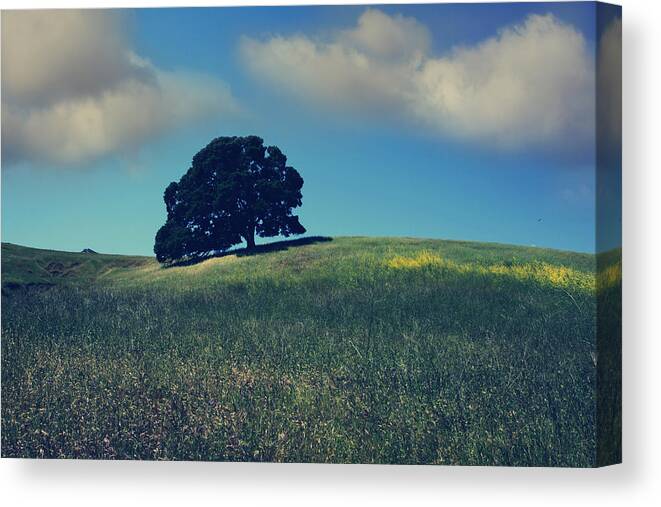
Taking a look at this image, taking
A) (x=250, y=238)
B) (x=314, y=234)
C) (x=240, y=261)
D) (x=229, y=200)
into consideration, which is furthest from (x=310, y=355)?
(x=229, y=200)

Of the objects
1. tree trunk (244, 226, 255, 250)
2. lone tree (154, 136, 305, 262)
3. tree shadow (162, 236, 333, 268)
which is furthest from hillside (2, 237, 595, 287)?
lone tree (154, 136, 305, 262)

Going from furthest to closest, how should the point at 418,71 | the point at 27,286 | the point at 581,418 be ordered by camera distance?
the point at 27,286 → the point at 418,71 → the point at 581,418

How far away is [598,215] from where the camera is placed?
10.5 m

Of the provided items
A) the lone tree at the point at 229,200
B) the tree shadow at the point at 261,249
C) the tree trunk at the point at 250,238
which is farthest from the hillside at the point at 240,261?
the lone tree at the point at 229,200

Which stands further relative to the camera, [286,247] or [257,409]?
[286,247]

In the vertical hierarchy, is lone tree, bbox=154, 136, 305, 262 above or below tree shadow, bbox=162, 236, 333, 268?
above

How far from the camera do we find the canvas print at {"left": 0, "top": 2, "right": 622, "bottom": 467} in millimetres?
10523

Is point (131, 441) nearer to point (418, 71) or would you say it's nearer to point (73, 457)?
point (73, 457)

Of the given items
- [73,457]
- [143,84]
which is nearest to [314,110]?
[143,84]

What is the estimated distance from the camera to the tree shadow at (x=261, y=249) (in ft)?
37.4

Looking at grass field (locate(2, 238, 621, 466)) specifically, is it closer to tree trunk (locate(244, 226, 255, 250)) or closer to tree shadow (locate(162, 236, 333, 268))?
Answer: tree shadow (locate(162, 236, 333, 268))

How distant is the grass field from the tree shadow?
0.09 m

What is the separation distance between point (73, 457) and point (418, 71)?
241 inches

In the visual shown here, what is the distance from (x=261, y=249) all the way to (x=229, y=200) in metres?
0.76
